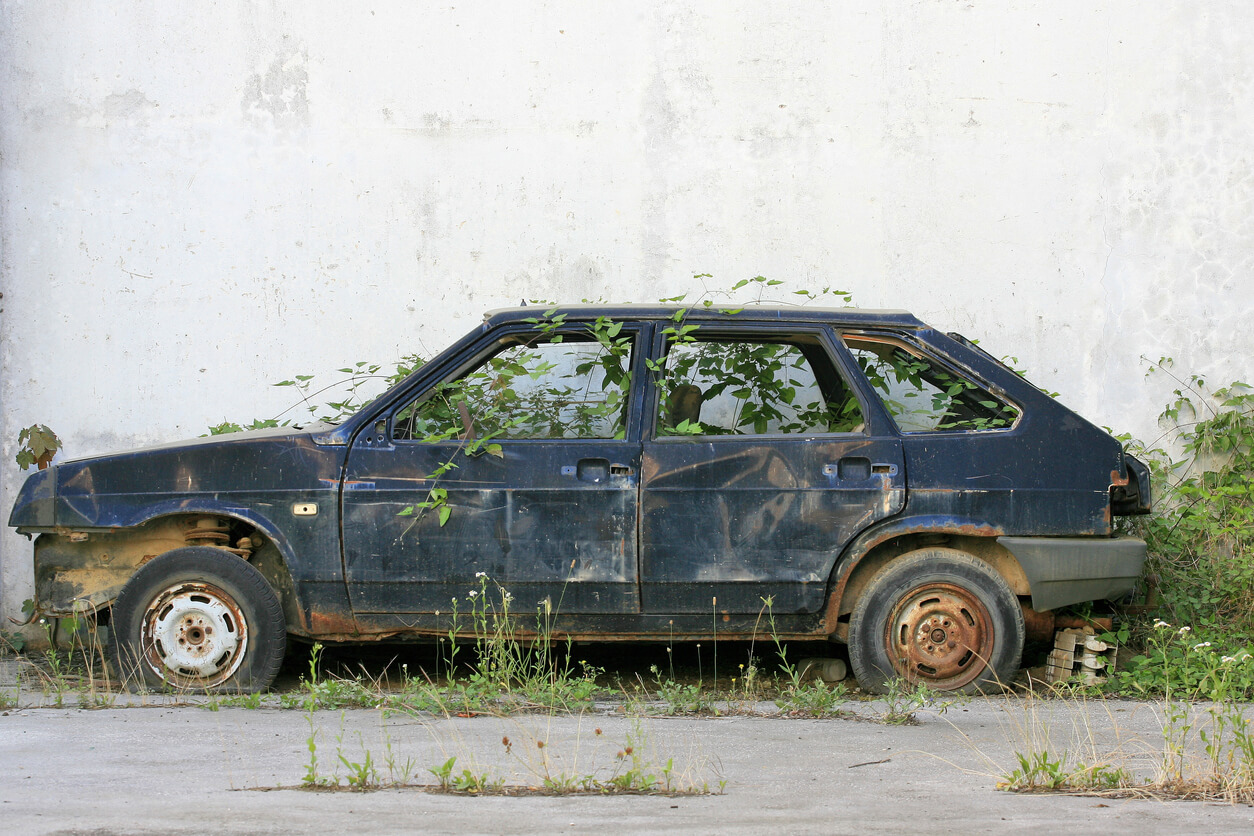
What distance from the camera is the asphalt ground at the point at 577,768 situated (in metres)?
3.19

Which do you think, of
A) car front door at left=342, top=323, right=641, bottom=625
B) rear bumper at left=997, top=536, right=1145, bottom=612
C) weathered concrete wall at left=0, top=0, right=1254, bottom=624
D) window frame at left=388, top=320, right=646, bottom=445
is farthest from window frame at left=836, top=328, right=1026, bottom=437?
weathered concrete wall at left=0, top=0, right=1254, bottom=624

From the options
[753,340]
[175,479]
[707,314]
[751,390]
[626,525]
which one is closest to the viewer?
[626,525]

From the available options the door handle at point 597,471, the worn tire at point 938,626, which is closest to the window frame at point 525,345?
the door handle at point 597,471

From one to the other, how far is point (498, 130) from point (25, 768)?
177 inches

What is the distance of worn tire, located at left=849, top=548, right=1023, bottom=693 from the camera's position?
189 inches

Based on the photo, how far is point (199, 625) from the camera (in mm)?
4836

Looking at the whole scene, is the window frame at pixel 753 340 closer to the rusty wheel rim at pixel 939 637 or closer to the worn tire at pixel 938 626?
the worn tire at pixel 938 626

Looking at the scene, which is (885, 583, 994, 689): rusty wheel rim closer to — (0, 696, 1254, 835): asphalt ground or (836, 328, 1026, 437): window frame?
(0, 696, 1254, 835): asphalt ground

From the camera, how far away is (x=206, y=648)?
484cm

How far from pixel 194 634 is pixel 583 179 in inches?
139

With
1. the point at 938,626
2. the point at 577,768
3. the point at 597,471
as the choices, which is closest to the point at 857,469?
the point at 938,626

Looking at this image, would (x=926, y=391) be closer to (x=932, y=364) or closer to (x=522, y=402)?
(x=932, y=364)

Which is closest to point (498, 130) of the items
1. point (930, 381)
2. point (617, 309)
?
point (617, 309)

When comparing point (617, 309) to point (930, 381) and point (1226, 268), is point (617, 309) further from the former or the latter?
point (1226, 268)
